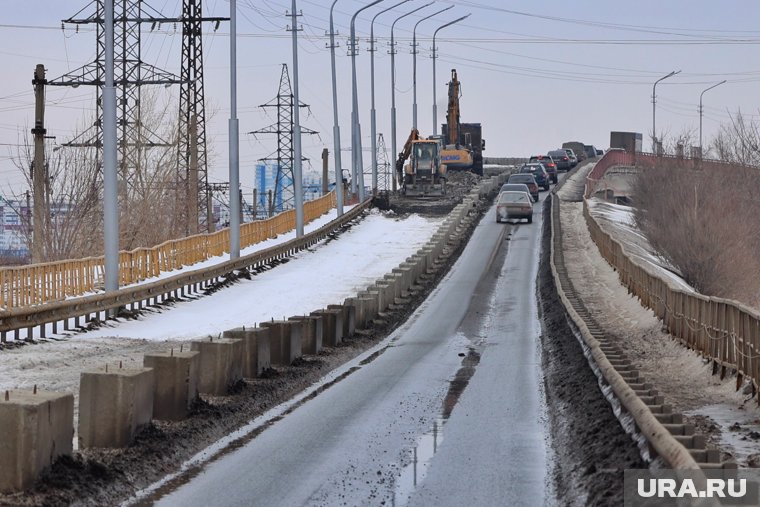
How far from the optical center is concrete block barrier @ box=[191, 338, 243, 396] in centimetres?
1880

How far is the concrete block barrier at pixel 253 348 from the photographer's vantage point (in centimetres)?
2117

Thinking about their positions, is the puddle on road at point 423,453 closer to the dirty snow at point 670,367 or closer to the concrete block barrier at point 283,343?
the concrete block barrier at point 283,343

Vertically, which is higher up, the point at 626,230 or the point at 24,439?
the point at 24,439

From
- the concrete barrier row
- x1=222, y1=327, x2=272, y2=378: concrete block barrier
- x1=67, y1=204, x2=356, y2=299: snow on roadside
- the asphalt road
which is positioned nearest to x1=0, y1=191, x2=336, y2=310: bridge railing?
x1=67, y1=204, x2=356, y2=299: snow on roadside

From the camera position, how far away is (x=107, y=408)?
47.2 ft

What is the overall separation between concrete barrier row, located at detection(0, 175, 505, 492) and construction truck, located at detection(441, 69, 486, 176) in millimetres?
71817

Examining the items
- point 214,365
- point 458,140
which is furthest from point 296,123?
point 458,140

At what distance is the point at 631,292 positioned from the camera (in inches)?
1563

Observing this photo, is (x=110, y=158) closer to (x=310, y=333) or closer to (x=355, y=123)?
(x=310, y=333)

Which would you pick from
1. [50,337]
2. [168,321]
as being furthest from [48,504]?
[168,321]

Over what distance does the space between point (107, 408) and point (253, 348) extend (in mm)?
7171

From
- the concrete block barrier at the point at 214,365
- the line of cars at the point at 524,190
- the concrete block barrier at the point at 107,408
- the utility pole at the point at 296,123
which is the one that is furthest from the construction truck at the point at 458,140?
the concrete block barrier at the point at 107,408

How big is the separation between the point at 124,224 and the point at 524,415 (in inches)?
2082

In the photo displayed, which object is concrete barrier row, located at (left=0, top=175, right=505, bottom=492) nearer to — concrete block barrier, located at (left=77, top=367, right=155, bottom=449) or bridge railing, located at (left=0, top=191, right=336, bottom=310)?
concrete block barrier, located at (left=77, top=367, right=155, bottom=449)
